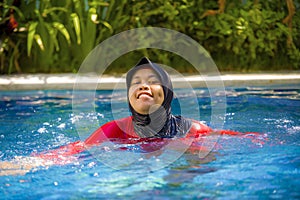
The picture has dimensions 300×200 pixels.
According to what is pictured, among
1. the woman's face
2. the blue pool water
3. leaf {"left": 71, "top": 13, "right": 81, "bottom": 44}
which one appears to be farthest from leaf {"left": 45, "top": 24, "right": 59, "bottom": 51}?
the woman's face

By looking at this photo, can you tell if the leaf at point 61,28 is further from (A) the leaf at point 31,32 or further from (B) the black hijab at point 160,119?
(B) the black hijab at point 160,119

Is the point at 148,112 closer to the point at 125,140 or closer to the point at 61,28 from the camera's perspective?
the point at 125,140

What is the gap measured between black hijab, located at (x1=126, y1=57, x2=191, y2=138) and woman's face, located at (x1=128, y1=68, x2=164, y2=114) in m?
0.04

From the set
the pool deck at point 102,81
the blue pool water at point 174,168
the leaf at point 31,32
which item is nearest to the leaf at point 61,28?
the leaf at point 31,32

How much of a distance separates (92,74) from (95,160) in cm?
435

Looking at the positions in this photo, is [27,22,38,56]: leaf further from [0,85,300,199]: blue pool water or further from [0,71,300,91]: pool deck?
[0,85,300,199]: blue pool water

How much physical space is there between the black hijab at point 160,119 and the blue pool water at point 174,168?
262mm

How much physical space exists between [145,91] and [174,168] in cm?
58

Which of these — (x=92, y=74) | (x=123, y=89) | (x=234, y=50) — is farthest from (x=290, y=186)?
(x=234, y=50)

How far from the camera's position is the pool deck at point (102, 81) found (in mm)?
7297

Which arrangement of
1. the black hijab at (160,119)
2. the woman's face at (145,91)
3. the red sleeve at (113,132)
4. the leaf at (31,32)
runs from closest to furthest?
the woman's face at (145,91), the black hijab at (160,119), the red sleeve at (113,132), the leaf at (31,32)

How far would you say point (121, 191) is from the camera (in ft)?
10.0

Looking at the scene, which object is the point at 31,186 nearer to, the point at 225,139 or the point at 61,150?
the point at 61,150

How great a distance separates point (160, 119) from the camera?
13.1 ft
